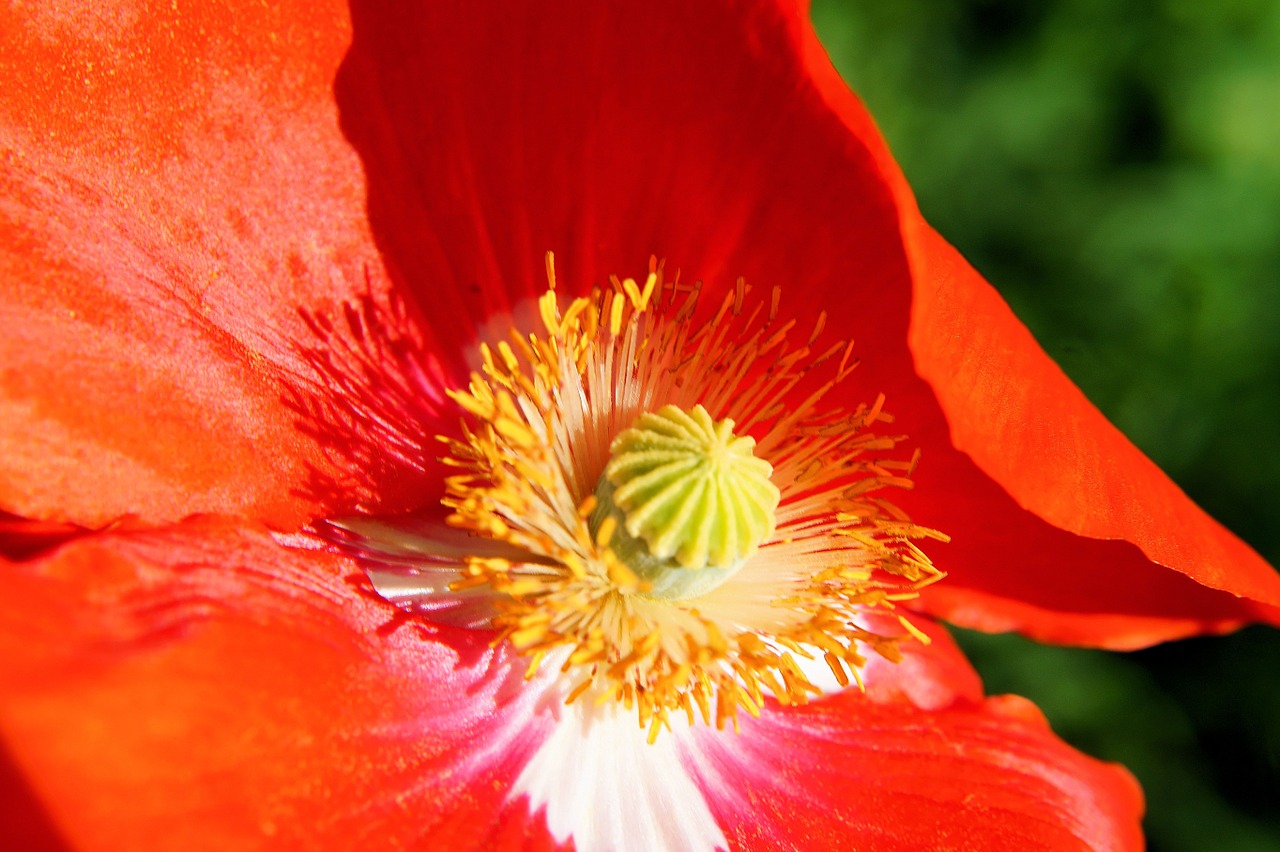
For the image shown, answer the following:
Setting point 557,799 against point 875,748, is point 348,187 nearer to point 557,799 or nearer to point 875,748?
point 557,799

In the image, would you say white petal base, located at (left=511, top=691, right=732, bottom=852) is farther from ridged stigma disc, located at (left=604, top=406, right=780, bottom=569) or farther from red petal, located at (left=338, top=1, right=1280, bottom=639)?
red petal, located at (left=338, top=1, right=1280, bottom=639)

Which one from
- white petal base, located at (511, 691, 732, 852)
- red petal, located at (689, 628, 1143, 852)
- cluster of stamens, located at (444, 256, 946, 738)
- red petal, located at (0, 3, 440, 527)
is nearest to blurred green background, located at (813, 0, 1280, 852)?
red petal, located at (689, 628, 1143, 852)

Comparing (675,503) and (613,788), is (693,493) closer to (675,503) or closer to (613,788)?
(675,503)

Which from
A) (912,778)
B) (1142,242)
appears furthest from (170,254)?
(1142,242)

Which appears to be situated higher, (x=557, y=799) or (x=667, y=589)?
(x=667, y=589)

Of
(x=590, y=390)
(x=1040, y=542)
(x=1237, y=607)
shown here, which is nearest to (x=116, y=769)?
(x=590, y=390)

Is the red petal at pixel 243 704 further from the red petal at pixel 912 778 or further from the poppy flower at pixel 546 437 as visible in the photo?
the red petal at pixel 912 778

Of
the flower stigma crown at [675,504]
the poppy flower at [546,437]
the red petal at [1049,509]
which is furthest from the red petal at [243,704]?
the red petal at [1049,509]
